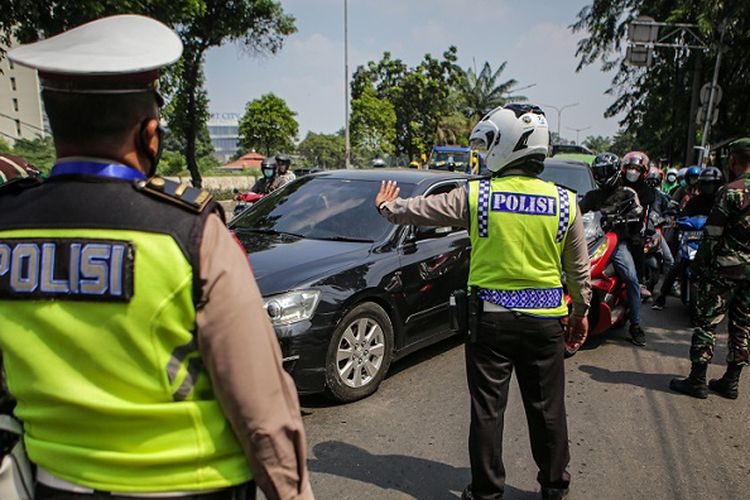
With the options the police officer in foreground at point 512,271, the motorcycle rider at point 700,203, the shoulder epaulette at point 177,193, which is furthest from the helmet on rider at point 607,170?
the shoulder epaulette at point 177,193

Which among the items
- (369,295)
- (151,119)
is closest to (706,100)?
(369,295)

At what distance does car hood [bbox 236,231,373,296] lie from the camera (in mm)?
4004

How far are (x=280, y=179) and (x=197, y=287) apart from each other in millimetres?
7788

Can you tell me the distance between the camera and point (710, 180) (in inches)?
253

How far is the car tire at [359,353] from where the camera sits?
4.14 meters

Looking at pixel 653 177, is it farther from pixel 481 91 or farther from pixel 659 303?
pixel 481 91

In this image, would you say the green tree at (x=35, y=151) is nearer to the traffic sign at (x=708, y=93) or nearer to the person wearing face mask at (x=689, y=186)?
the traffic sign at (x=708, y=93)

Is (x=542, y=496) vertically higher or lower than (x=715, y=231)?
lower

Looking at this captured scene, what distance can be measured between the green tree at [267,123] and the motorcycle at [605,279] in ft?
97.1

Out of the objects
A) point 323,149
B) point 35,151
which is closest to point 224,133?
point 323,149

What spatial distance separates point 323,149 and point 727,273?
249ft

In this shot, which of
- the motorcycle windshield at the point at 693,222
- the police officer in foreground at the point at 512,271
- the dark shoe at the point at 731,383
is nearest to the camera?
the police officer in foreground at the point at 512,271

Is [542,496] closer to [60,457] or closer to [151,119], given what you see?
[60,457]

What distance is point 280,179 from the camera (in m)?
8.84
